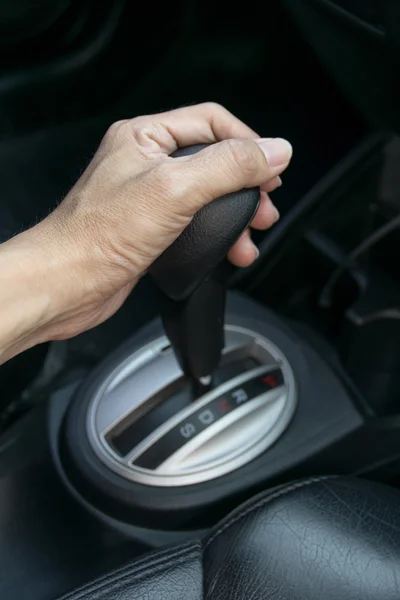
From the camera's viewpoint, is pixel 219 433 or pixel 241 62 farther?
pixel 241 62

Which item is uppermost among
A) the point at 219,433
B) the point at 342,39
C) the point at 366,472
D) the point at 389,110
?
the point at 342,39

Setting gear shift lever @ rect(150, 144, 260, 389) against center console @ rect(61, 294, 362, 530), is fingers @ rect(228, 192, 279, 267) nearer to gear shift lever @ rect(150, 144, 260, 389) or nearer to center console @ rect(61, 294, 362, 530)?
gear shift lever @ rect(150, 144, 260, 389)

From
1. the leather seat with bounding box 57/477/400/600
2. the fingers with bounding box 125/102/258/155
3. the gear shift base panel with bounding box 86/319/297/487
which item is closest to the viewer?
the leather seat with bounding box 57/477/400/600

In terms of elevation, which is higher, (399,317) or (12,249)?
(12,249)

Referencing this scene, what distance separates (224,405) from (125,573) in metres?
0.33

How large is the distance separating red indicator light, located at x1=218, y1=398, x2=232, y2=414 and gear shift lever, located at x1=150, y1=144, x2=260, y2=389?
0.15 feet

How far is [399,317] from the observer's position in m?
1.15

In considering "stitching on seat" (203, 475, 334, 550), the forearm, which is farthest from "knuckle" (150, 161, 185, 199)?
"stitching on seat" (203, 475, 334, 550)

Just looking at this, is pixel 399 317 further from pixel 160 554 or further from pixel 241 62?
pixel 160 554

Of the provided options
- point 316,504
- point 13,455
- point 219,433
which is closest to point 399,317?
point 219,433

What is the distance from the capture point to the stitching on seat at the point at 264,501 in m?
0.64

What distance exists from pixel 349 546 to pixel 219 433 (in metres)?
0.28

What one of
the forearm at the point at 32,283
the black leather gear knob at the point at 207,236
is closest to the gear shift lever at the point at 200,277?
the black leather gear knob at the point at 207,236

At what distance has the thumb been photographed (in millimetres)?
615
